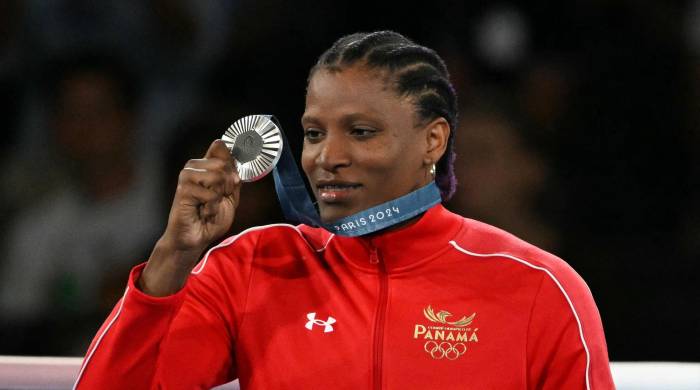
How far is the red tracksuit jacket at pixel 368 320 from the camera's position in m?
1.82

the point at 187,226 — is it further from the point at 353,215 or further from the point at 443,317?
the point at 443,317

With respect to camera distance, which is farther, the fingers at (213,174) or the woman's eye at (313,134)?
the woman's eye at (313,134)

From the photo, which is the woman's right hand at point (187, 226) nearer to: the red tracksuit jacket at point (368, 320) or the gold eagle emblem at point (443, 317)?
the red tracksuit jacket at point (368, 320)

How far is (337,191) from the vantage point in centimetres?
190

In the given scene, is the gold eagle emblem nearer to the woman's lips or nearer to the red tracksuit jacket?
the red tracksuit jacket

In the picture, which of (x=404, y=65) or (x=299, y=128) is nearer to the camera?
(x=404, y=65)

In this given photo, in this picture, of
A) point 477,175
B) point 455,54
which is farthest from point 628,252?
point 455,54

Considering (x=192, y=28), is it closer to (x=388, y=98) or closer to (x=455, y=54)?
(x=455, y=54)

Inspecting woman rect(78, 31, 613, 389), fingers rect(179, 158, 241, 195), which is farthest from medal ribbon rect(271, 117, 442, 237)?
fingers rect(179, 158, 241, 195)

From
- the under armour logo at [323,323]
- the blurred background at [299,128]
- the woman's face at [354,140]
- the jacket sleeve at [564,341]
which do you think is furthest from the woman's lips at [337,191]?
the blurred background at [299,128]

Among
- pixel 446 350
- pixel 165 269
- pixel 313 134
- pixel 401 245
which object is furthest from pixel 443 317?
pixel 165 269

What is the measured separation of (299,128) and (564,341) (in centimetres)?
190

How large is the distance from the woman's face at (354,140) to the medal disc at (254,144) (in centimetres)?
10

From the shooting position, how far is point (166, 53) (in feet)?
12.4
